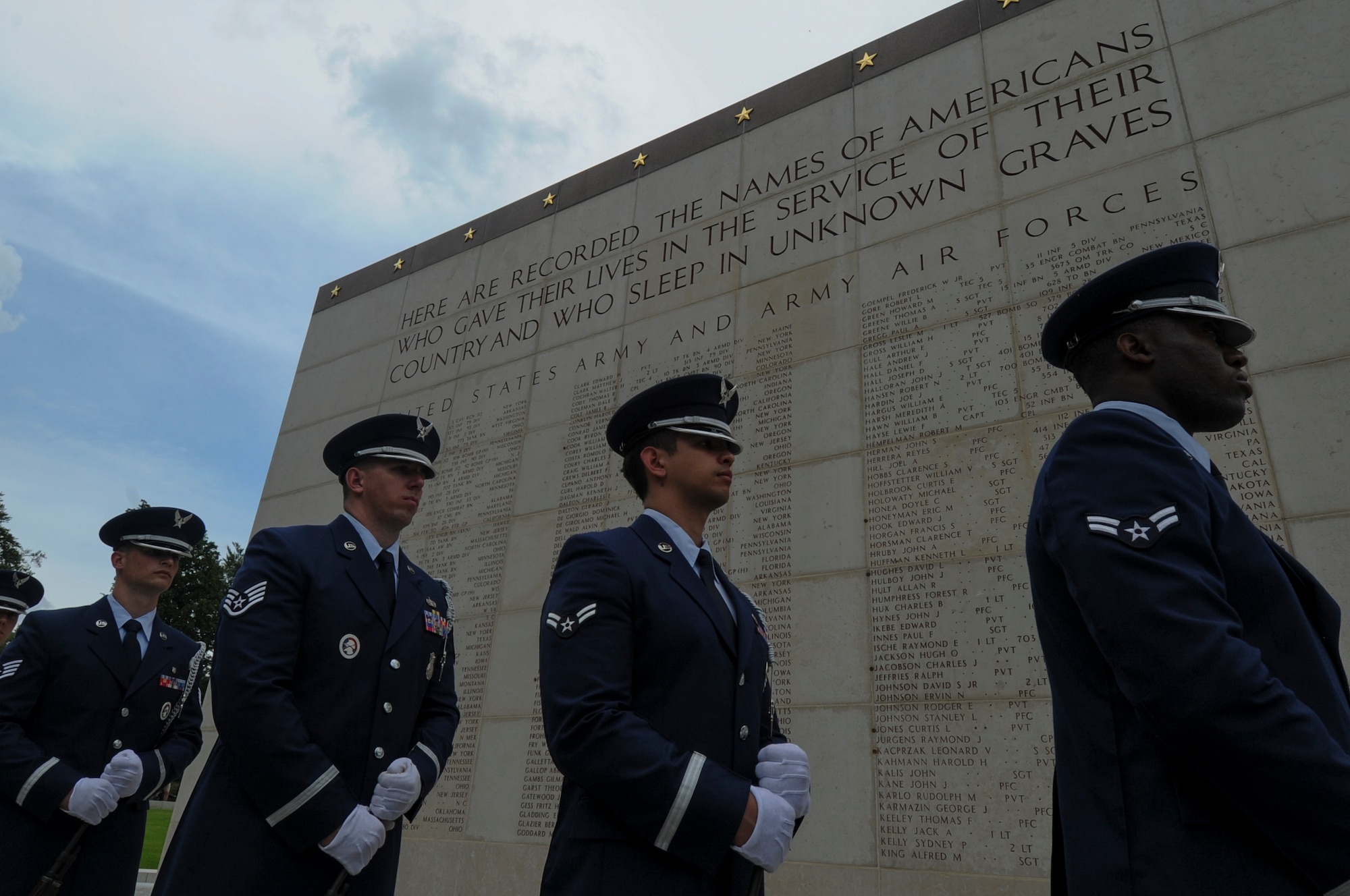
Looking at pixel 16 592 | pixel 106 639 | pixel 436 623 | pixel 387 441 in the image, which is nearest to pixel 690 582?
pixel 436 623

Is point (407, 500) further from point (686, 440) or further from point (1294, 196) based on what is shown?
point (1294, 196)

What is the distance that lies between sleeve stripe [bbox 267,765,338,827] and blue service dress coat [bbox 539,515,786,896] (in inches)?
32.0

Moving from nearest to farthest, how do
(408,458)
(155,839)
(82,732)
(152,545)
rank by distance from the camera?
(408,458) → (82,732) → (152,545) → (155,839)

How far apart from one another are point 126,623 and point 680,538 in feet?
11.6

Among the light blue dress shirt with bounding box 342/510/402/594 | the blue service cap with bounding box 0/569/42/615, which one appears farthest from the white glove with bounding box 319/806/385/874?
the blue service cap with bounding box 0/569/42/615

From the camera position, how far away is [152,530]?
4812 mm

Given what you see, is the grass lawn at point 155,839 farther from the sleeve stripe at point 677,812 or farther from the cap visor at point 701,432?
the sleeve stripe at point 677,812

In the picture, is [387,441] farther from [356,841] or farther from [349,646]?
[356,841]

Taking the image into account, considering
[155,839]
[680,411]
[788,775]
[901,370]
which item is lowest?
[155,839]

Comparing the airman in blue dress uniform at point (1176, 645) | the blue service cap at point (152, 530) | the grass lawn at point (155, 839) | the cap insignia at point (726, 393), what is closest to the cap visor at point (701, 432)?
the cap insignia at point (726, 393)

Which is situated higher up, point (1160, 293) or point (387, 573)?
point (1160, 293)

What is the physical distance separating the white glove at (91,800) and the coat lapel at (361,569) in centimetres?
186

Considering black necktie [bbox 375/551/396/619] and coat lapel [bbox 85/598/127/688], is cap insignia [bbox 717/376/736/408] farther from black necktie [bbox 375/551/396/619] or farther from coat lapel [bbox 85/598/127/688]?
coat lapel [bbox 85/598/127/688]

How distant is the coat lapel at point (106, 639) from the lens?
14.3ft
